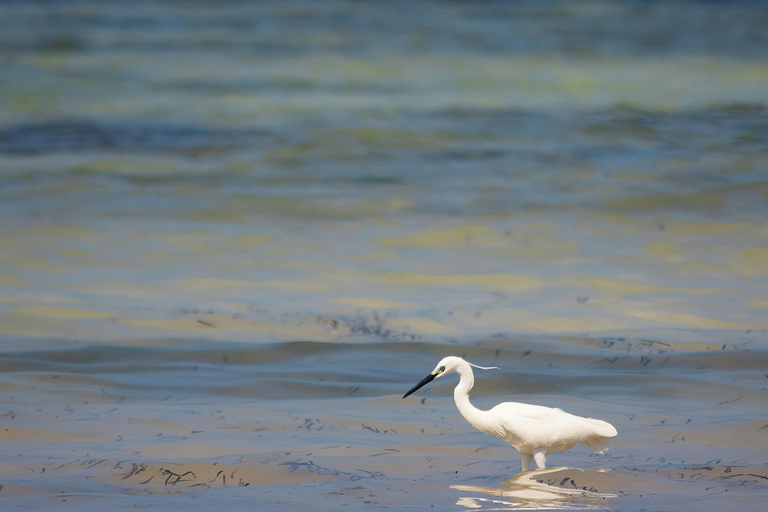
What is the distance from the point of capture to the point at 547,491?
432 centimetres

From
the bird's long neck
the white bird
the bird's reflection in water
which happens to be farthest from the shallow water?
the bird's long neck

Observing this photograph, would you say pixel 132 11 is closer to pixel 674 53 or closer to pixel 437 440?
pixel 674 53

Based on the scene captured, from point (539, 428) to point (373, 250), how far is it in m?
6.46

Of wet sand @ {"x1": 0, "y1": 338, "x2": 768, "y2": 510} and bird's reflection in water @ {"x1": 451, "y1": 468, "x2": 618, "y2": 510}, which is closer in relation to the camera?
bird's reflection in water @ {"x1": 451, "y1": 468, "x2": 618, "y2": 510}

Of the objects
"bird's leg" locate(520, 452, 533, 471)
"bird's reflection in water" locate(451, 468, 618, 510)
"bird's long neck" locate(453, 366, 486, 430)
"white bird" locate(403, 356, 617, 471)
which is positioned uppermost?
"bird's long neck" locate(453, 366, 486, 430)

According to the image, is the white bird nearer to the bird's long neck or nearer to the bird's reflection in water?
the bird's long neck

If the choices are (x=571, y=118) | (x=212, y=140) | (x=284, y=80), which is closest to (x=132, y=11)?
(x=284, y=80)

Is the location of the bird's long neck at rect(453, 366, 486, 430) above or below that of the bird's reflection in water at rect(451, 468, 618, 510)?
above

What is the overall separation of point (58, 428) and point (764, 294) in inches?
251

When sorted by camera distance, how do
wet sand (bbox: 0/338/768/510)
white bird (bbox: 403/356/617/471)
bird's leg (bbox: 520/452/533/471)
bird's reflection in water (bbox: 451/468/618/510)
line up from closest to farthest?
bird's reflection in water (bbox: 451/468/618/510)
wet sand (bbox: 0/338/768/510)
white bird (bbox: 403/356/617/471)
bird's leg (bbox: 520/452/533/471)

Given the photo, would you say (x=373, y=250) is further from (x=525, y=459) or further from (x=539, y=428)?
(x=539, y=428)

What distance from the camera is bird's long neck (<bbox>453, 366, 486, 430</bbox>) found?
4.76 metres

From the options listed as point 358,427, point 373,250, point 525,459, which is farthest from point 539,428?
point 373,250

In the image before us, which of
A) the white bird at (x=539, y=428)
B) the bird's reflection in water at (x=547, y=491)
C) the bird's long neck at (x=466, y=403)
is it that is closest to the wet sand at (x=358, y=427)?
the bird's reflection in water at (x=547, y=491)
